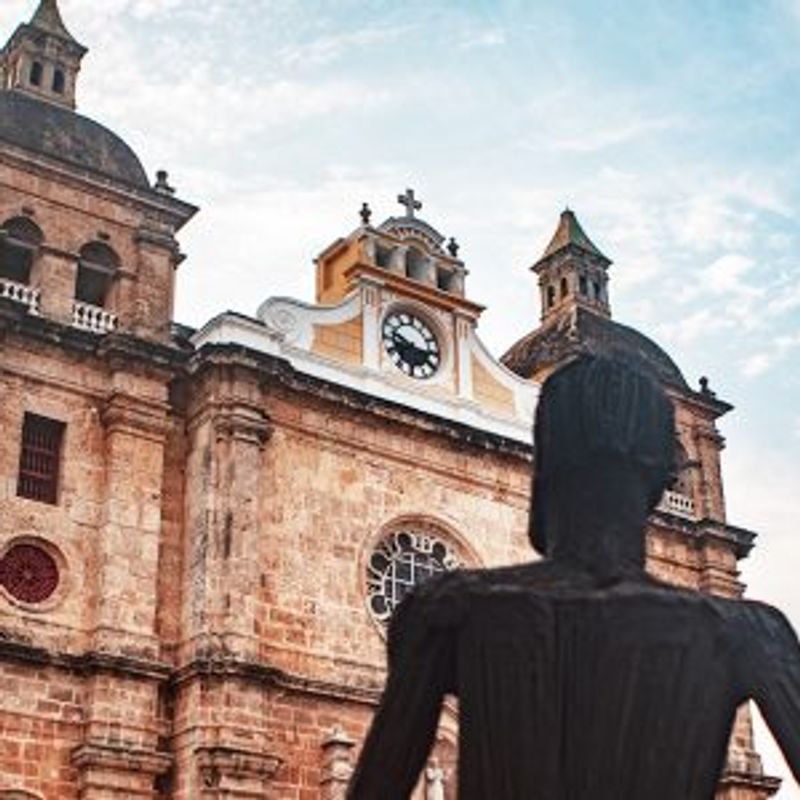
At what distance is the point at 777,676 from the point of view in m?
2.40

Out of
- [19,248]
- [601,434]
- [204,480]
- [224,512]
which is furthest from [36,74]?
[601,434]

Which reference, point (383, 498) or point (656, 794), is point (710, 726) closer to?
point (656, 794)

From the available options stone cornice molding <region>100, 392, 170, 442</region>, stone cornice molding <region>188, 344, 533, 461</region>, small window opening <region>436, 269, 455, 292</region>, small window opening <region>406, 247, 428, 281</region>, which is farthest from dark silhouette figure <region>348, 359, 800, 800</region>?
small window opening <region>436, 269, 455, 292</region>

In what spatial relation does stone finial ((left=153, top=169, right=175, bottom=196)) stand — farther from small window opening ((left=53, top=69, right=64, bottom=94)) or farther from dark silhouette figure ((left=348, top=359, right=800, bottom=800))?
dark silhouette figure ((left=348, top=359, right=800, bottom=800))

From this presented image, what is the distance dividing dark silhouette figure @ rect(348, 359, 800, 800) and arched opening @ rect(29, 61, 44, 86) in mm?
20591

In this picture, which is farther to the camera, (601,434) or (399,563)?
(399,563)

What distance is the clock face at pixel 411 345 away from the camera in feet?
70.0

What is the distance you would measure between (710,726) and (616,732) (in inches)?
6.7

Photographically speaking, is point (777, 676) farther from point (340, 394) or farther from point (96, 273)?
point (96, 273)

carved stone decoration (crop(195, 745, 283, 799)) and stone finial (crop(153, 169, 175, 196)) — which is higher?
stone finial (crop(153, 169, 175, 196))

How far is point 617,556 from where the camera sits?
2.55m

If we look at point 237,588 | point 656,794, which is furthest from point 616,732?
point 237,588

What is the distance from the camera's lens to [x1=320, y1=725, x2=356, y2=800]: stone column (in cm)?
1741

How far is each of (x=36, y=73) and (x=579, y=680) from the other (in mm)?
21000
